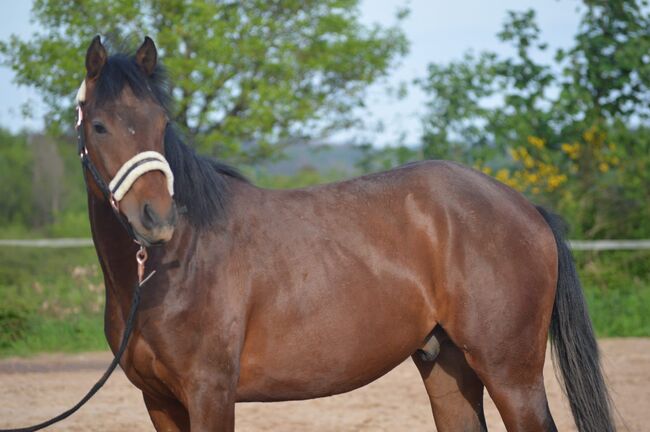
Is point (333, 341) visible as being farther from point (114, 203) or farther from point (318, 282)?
point (114, 203)

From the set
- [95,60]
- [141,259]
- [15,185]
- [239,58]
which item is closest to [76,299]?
[239,58]

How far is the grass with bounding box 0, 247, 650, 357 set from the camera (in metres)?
9.65

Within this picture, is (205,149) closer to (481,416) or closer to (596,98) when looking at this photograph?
(596,98)

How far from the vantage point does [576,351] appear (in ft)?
13.2

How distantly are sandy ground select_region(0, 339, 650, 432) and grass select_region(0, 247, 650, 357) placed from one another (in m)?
1.09

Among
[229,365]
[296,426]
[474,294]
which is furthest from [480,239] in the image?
[296,426]

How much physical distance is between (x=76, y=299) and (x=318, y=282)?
768 cm

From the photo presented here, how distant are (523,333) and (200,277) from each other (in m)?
1.48

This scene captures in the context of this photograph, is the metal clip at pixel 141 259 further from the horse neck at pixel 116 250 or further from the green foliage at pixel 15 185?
the green foliage at pixel 15 185

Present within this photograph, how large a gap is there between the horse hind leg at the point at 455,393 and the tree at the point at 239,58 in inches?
352

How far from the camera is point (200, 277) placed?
341 cm

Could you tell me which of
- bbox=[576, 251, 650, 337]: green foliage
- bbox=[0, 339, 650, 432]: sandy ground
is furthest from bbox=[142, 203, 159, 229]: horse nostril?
bbox=[576, 251, 650, 337]: green foliage

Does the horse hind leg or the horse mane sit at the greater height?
A: the horse mane

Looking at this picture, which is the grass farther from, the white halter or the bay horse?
the white halter
